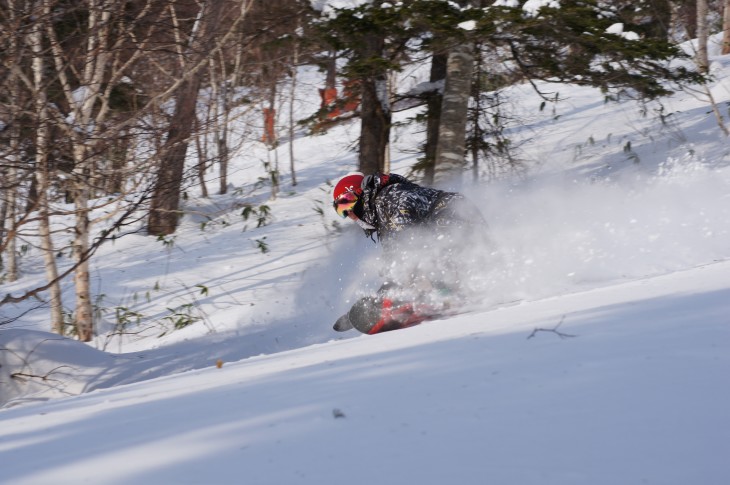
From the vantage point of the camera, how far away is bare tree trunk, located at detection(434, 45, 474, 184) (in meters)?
10.1

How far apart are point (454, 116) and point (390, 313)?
4.40 metres

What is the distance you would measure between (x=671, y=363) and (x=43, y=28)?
5.89 m

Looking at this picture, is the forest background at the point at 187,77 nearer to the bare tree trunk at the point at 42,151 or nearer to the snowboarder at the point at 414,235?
the bare tree trunk at the point at 42,151

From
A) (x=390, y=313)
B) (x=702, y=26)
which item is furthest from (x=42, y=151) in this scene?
(x=702, y=26)

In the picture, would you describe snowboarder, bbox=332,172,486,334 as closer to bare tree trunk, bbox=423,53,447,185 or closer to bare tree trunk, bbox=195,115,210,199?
bare tree trunk, bbox=195,115,210,199

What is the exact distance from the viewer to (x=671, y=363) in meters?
2.55

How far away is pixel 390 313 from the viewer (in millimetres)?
6637

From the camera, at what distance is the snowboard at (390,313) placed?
659 cm

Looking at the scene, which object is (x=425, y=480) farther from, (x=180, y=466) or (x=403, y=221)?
(x=403, y=221)

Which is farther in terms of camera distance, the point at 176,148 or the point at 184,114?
the point at 184,114

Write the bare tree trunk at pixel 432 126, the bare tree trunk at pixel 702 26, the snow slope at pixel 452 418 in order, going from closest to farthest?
the snow slope at pixel 452 418 → the bare tree trunk at pixel 432 126 → the bare tree trunk at pixel 702 26

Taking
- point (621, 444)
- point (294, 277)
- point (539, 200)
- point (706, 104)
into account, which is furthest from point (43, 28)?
point (706, 104)

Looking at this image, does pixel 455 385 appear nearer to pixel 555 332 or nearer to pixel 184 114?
pixel 555 332

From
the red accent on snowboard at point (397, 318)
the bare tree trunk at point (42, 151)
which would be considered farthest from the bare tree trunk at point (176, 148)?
the red accent on snowboard at point (397, 318)
